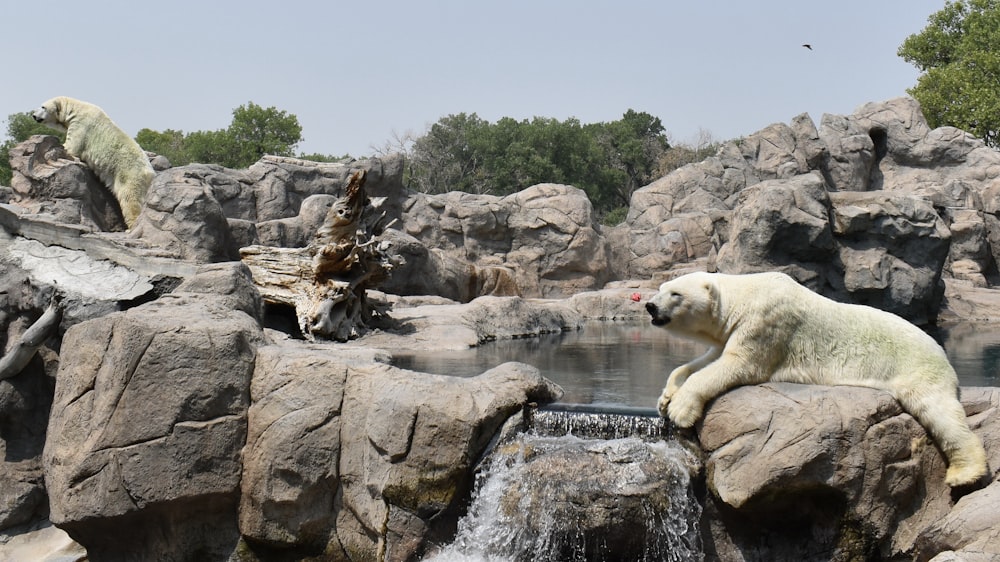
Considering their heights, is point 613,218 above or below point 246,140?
below

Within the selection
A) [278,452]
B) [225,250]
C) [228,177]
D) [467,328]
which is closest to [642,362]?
[467,328]

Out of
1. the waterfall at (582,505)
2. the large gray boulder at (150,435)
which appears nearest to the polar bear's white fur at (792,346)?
the waterfall at (582,505)

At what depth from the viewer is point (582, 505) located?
5934 mm

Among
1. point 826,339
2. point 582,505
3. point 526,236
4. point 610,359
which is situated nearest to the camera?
point 582,505

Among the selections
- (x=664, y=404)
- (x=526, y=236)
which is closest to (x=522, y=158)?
(x=526, y=236)

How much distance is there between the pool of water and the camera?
8.97 metres

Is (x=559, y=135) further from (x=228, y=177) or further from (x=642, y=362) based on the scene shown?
(x=642, y=362)

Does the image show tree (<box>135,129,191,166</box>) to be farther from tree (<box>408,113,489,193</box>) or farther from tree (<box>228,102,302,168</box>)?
tree (<box>408,113,489,193</box>)

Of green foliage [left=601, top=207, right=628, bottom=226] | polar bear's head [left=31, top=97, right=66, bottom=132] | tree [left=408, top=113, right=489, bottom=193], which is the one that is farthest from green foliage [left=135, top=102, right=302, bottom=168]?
polar bear's head [left=31, top=97, right=66, bottom=132]

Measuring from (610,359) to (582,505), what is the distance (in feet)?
18.8

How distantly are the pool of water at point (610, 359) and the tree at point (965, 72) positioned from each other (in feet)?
64.3

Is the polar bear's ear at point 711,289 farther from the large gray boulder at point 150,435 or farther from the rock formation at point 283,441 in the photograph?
the large gray boulder at point 150,435

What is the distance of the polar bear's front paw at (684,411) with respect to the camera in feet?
19.5

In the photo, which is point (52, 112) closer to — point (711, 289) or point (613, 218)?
point (711, 289)
